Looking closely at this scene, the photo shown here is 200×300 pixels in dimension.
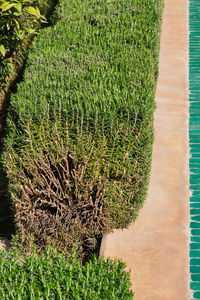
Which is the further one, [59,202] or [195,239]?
[195,239]

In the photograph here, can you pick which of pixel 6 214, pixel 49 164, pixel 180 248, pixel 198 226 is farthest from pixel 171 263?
pixel 6 214

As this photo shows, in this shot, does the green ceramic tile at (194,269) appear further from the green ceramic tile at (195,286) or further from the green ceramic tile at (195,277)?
the green ceramic tile at (195,286)

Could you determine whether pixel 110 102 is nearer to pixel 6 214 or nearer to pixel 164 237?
pixel 164 237

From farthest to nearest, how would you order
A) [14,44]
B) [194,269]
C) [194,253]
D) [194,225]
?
[14,44], [194,225], [194,253], [194,269]

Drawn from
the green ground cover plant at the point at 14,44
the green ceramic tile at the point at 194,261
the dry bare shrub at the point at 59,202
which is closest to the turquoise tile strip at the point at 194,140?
the green ceramic tile at the point at 194,261

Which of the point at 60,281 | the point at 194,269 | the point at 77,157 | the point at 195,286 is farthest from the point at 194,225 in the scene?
the point at 60,281

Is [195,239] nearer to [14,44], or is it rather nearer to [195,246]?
[195,246]
